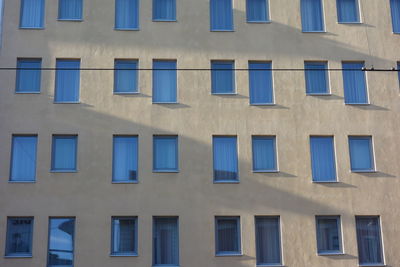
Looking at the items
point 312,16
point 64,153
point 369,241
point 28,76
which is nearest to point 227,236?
point 369,241

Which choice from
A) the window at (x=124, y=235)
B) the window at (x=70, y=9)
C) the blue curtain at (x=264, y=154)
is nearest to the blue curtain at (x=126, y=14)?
the window at (x=70, y=9)

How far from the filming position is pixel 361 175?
1041 inches

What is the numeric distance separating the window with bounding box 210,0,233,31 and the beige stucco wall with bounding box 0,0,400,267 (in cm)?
40

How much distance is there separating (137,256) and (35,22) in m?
12.3

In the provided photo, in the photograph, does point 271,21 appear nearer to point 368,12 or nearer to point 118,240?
point 368,12

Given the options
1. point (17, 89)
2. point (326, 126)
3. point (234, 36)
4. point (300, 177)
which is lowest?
point (300, 177)

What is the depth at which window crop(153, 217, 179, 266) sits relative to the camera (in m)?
25.2

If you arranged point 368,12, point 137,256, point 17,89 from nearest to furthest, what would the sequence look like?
point 137,256 → point 17,89 → point 368,12

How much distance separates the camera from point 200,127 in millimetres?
26562

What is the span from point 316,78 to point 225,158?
611cm

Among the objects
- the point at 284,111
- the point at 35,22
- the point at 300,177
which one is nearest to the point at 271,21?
the point at 284,111

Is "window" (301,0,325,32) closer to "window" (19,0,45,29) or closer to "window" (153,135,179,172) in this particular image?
"window" (153,135,179,172)

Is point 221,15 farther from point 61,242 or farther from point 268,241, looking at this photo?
point 61,242

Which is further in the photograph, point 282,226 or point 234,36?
point 234,36
